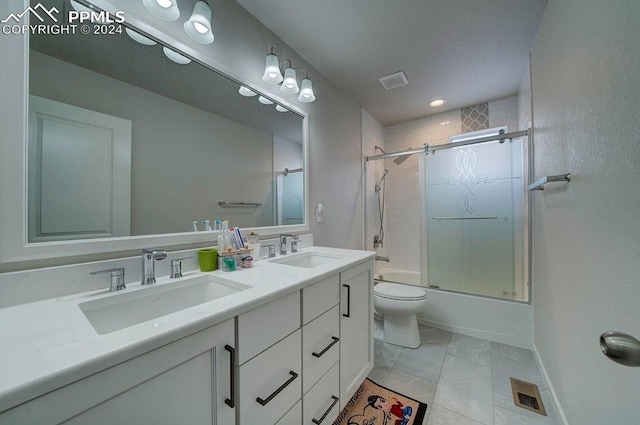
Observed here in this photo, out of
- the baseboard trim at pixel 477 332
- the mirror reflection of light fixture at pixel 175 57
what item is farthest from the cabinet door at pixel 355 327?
the mirror reflection of light fixture at pixel 175 57

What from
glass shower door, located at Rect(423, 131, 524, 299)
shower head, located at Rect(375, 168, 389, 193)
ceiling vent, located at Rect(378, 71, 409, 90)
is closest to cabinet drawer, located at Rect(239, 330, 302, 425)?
glass shower door, located at Rect(423, 131, 524, 299)

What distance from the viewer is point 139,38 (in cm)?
103

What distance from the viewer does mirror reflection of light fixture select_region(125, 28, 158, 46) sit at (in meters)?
1.00

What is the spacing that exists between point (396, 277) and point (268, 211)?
2053 millimetres

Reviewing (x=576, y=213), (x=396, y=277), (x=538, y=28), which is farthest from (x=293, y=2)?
(x=396, y=277)

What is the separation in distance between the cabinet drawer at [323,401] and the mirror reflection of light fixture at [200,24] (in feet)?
5.45

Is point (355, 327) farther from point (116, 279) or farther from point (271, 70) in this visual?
point (271, 70)

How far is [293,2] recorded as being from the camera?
4.56 feet

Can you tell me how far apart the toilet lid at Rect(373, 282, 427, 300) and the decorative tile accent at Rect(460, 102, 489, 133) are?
1.93 metres

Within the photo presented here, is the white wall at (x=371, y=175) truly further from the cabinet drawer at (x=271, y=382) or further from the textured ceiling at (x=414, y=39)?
the cabinet drawer at (x=271, y=382)

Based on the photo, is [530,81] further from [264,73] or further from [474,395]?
[474,395]

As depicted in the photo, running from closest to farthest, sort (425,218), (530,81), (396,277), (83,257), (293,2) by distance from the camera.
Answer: (83,257)
(293,2)
(530,81)
(425,218)
(396,277)

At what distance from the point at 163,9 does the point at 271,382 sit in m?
1.52

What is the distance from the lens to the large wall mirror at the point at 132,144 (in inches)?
31.6
